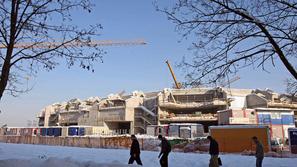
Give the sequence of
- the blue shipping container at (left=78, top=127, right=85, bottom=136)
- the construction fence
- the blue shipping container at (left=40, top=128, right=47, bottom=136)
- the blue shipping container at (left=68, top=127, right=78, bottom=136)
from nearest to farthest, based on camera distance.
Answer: the construction fence → the blue shipping container at (left=68, top=127, right=78, bottom=136) → the blue shipping container at (left=78, top=127, right=85, bottom=136) → the blue shipping container at (left=40, top=128, right=47, bottom=136)

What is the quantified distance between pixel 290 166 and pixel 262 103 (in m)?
50.6

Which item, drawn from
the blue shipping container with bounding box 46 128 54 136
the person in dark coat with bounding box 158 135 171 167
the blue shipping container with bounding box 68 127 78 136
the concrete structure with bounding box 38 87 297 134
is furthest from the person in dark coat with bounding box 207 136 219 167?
the blue shipping container with bounding box 46 128 54 136

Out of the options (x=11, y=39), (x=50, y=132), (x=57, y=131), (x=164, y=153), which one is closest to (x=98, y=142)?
(x=57, y=131)

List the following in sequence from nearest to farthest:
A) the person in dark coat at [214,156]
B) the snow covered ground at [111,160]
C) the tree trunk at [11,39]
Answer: the tree trunk at [11,39], the snow covered ground at [111,160], the person in dark coat at [214,156]

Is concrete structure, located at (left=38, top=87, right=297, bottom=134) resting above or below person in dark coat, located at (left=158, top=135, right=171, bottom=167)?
above

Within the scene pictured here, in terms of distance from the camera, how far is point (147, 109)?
68562 mm

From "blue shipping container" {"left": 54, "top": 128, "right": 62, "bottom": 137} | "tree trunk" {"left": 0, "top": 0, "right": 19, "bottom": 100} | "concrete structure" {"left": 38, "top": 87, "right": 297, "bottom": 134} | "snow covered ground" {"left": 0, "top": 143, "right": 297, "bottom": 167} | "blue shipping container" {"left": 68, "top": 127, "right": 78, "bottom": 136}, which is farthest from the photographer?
"concrete structure" {"left": 38, "top": 87, "right": 297, "bottom": 134}

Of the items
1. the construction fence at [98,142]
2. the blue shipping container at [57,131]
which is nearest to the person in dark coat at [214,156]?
the construction fence at [98,142]

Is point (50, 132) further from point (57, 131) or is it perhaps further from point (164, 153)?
point (164, 153)

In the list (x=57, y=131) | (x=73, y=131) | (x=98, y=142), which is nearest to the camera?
(x=98, y=142)

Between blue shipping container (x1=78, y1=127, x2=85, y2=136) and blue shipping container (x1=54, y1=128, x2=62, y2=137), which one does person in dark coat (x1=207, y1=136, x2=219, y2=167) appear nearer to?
blue shipping container (x1=78, y1=127, x2=85, y2=136)

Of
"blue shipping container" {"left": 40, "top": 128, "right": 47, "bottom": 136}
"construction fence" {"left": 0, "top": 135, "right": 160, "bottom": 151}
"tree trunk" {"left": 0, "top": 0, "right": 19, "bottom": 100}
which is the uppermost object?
"tree trunk" {"left": 0, "top": 0, "right": 19, "bottom": 100}

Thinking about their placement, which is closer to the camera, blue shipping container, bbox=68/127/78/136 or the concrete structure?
blue shipping container, bbox=68/127/78/136

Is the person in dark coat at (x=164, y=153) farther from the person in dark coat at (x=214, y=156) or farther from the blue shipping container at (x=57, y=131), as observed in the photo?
the blue shipping container at (x=57, y=131)
